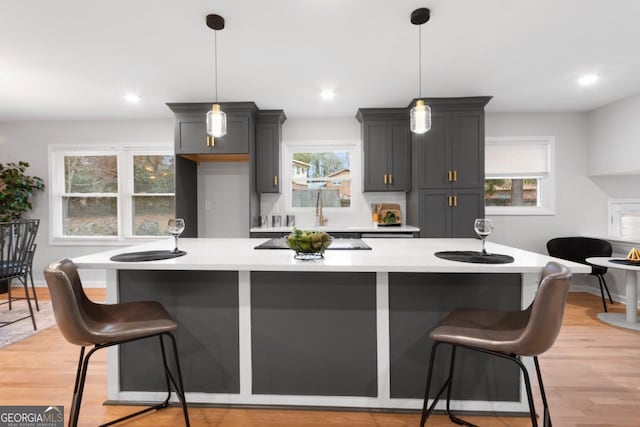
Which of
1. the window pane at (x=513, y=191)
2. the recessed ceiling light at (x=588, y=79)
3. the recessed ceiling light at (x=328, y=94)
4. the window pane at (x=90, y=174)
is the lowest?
the window pane at (x=513, y=191)

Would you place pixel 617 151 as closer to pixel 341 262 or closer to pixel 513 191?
pixel 513 191

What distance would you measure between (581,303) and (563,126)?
2.32 m

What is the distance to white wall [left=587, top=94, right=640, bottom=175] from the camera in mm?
3785

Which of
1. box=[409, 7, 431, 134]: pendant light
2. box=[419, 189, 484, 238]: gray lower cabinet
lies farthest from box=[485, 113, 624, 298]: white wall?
box=[409, 7, 431, 134]: pendant light

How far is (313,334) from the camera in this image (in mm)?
1927

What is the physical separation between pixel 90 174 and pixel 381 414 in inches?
202

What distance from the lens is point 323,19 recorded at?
231 cm

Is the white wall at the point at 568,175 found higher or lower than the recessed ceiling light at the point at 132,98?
lower

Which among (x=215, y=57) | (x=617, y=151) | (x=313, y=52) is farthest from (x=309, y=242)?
(x=617, y=151)

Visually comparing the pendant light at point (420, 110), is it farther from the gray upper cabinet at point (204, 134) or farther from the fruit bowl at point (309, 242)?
the gray upper cabinet at point (204, 134)

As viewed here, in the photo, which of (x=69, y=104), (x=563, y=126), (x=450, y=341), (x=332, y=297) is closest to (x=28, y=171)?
(x=69, y=104)

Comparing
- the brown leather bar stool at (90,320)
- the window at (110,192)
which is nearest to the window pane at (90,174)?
the window at (110,192)

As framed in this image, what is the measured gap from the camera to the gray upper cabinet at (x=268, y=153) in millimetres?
4387

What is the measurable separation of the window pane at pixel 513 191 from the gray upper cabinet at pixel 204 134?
3.35 meters
